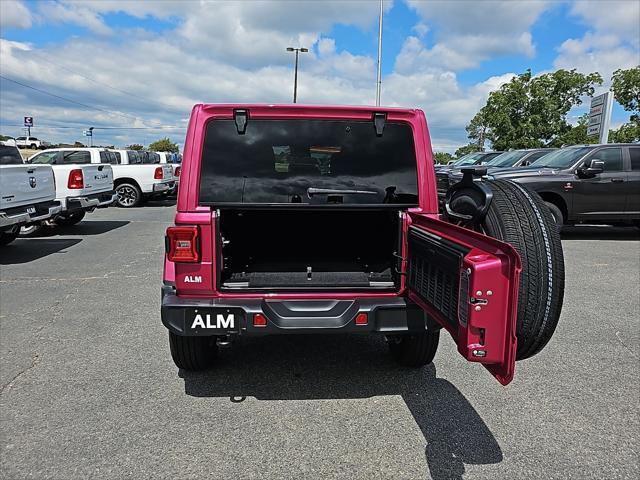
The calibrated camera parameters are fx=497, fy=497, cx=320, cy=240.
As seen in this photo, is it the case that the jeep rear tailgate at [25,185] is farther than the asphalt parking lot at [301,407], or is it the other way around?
the jeep rear tailgate at [25,185]

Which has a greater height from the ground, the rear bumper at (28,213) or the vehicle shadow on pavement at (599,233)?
the rear bumper at (28,213)

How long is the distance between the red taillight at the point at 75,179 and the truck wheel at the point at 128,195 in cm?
603

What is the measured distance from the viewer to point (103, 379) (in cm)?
361

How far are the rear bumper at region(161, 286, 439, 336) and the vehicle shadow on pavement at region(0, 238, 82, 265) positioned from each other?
613 cm

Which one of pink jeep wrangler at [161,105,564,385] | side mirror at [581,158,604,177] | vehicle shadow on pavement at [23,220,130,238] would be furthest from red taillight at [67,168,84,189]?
side mirror at [581,158,604,177]

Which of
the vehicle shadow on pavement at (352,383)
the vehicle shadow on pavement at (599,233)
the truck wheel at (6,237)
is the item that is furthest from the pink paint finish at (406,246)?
the vehicle shadow on pavement at (599,233)

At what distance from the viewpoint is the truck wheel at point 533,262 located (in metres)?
2.45

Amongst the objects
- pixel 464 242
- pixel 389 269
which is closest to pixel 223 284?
pixel 389 269

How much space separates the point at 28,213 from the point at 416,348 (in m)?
7.14

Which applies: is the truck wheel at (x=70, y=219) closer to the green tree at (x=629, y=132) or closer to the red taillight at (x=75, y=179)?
the red taillight at (x=75, y=179)

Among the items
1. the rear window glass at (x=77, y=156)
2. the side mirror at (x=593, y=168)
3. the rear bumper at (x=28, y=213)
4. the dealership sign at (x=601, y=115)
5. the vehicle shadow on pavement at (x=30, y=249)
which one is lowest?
the vehicle shadow on pavement at (x=30, y=249)

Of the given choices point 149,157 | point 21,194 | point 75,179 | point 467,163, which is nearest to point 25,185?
point 21,194

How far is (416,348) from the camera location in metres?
3.65

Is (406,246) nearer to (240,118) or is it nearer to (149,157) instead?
(240,118)
